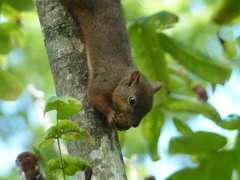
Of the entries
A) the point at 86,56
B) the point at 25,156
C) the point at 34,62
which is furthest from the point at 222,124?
the point at 34,62

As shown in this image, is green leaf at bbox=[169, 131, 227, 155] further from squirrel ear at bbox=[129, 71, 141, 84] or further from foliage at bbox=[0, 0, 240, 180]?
squirrel ear at bbox=[129, 71, 141, 84]

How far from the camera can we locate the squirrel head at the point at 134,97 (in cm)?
377

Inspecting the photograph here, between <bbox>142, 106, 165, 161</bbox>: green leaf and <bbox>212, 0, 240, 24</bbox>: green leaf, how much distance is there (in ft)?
3.89

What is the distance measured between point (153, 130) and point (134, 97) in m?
0.42

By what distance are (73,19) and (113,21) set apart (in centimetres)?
91

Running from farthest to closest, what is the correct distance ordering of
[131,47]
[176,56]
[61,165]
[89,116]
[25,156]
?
1. [131,47]
2. [176,56]
3. [89,116]
4. [61,165]
5. [25,156]

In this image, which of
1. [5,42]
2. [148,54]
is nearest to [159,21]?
[148,54]

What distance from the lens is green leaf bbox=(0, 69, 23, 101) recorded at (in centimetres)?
381

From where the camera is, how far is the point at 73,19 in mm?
3598

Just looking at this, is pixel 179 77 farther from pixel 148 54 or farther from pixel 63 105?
pixel 63 105

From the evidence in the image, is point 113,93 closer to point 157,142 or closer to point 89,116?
point 157,142

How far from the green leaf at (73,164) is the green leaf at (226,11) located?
2.45 metres

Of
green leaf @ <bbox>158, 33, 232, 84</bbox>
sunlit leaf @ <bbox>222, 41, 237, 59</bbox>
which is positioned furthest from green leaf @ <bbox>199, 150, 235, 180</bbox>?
sunlit leaf @ <bbox>222, 41, 237, 59</bbox>

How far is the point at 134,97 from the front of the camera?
3.85 m
